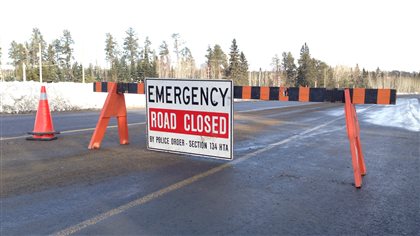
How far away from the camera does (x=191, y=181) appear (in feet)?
17.2

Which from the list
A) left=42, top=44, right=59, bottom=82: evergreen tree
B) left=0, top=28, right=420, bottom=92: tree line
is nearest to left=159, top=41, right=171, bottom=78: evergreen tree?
left=0, top=28, right=420, bottom=92: tree line

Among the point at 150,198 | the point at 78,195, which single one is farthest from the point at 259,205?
the point at 78,195

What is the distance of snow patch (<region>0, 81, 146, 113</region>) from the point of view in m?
17.5

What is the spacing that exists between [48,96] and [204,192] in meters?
16.9

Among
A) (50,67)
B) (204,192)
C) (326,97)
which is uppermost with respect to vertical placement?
(50,67)

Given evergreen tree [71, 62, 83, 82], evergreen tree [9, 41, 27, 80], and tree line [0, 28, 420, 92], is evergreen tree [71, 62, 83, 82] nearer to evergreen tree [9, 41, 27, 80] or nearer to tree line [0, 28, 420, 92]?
tree line [0, 28, 420, 92]

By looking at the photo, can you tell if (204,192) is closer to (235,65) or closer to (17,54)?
(235,65)

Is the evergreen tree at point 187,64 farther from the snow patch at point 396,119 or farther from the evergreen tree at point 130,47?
the snow patch at point 396,119

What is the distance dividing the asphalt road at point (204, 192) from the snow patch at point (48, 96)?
35.0ft

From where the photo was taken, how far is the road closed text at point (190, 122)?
5852 millimetres

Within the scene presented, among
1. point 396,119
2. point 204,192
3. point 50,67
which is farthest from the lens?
point 50,67

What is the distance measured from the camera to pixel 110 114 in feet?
25.8

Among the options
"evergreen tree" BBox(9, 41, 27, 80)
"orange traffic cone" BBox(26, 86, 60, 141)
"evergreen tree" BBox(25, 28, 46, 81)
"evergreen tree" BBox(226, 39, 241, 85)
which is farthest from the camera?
"evergreen tree" BBox(9, 41, 27, 80)

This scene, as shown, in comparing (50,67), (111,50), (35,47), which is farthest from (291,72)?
(35,47)
